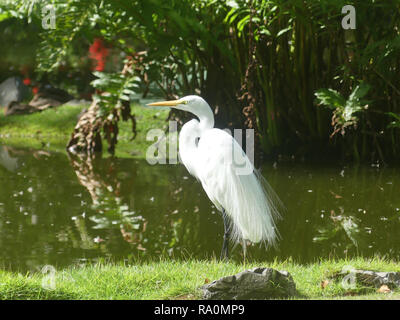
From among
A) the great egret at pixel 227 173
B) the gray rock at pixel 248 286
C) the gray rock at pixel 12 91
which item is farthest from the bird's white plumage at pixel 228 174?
the gray rock at pixel 12 91

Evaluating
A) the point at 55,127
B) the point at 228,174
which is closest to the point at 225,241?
the point at 228,174

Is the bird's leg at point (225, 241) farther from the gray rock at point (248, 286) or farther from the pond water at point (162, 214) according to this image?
the gray rock at point (248, 286)

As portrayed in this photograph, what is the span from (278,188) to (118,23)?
144 inches

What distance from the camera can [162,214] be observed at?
20.6ft

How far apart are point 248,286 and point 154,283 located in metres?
0.60

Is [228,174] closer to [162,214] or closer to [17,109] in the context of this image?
[162,214]

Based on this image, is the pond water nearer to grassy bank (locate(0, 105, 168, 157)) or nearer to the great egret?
the great egret

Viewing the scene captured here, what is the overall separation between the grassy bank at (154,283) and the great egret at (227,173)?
0.43 meters

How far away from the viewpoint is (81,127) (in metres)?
9.78

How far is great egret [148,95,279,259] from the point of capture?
14.0 feet

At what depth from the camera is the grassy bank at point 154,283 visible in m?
3.26
